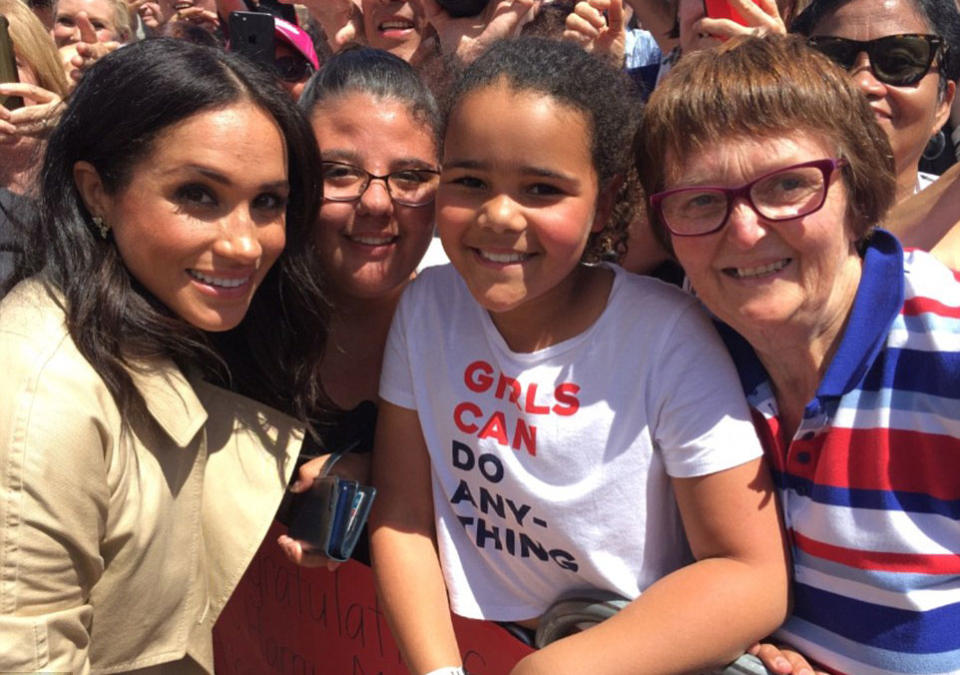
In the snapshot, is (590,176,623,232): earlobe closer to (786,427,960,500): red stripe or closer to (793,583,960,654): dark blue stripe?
(786,427,960,500): red stripe

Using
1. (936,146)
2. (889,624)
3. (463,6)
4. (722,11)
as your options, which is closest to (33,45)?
Answer: (463,6)

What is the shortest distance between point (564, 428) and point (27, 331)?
1089mm

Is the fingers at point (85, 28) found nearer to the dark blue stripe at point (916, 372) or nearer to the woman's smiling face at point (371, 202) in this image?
the woman's smiling face at point (371, 202)

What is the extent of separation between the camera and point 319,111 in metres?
2.53

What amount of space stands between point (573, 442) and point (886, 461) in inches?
23.5

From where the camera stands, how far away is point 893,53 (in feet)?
7.56

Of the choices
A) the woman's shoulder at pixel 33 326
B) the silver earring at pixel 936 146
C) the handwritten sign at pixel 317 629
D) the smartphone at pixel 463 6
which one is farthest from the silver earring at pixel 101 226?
the silver earring at pixel 936 146

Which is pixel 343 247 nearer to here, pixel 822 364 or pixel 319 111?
pixel 319 111

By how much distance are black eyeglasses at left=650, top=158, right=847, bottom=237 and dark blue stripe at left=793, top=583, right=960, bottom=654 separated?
2.38ft

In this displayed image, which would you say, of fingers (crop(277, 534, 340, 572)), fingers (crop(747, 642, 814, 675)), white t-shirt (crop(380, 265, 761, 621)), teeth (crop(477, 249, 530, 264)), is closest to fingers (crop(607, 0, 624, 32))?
white t-shirt (crop(380, 265, 761, 621))

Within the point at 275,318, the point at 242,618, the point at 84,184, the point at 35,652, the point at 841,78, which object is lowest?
the point at 242,618

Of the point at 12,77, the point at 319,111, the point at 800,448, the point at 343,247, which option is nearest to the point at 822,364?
the point at 800,448

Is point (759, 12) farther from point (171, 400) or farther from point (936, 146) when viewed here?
point (171, 400)

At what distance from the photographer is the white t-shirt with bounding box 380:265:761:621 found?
192 cm
